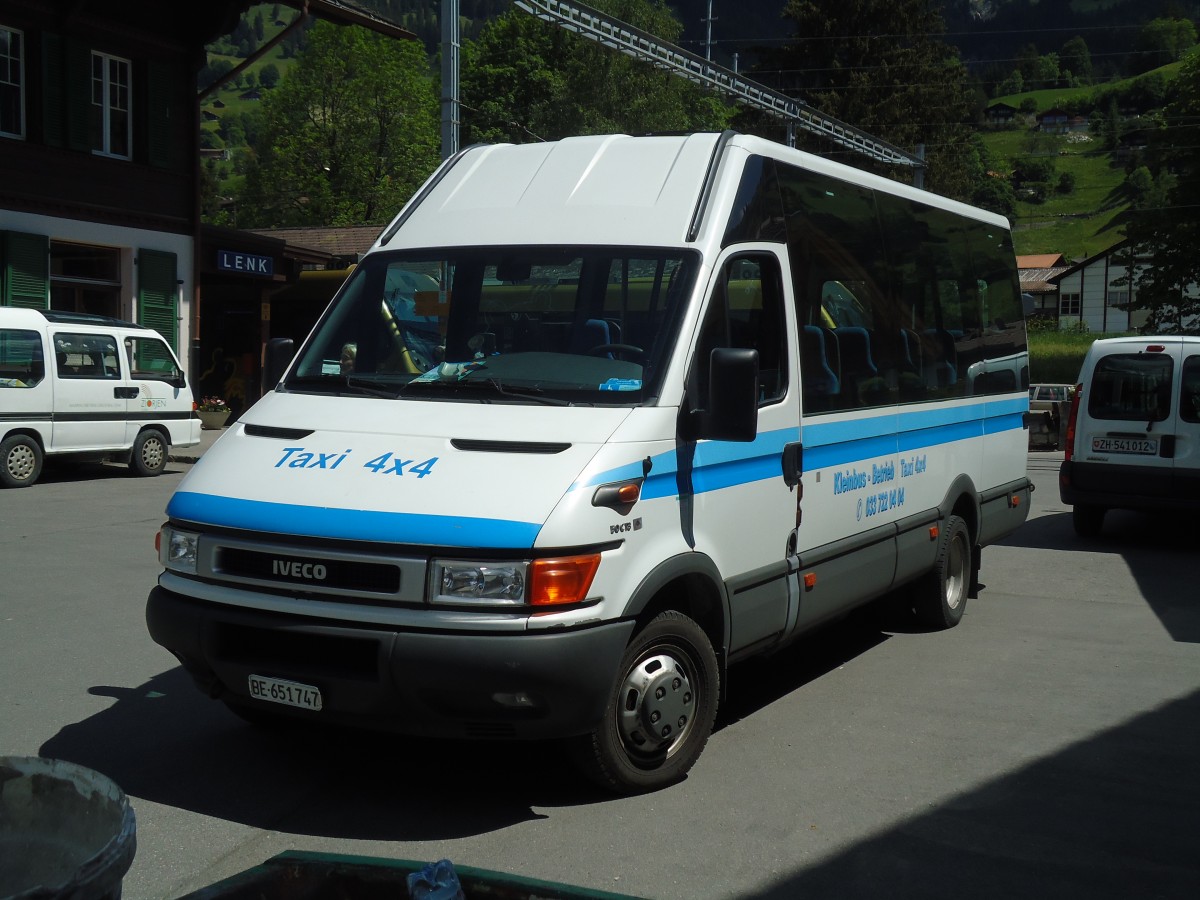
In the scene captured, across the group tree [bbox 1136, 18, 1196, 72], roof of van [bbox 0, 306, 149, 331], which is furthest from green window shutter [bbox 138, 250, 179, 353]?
tree [bbox 1136, 18, 1196, 72]

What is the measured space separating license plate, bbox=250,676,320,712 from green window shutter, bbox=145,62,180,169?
844 inches

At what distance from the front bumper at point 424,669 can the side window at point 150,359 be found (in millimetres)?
13432

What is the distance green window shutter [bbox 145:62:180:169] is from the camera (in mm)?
24188

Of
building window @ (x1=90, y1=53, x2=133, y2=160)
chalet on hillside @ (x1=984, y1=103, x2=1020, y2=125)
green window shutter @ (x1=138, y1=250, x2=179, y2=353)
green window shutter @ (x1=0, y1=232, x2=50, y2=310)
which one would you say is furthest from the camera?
chalet on hillside @ (x1=984, y1=103, x2=1020, y2=125)

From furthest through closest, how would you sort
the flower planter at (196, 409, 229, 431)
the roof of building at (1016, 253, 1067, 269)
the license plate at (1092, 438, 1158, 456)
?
the roof of building at (1016, 253, 1067, 269), the flower planter at (196, 409, 229, 431), the license plate at (1092, 438, 1158, 456)


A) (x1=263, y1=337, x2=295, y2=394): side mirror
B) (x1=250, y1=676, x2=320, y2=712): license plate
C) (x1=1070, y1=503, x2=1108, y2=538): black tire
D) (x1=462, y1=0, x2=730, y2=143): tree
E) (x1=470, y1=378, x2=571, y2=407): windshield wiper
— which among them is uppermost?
(x1=462, y1=0, x2=730, y2=143): tree

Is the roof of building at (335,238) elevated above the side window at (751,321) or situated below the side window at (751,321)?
above

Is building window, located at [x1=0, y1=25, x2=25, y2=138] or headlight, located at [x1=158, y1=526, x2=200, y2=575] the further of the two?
building window, located at [x1=0, y1=25, x2=25, y2=138]

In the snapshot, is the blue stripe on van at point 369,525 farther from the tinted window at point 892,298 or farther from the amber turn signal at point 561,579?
the tinted window at point 892,298

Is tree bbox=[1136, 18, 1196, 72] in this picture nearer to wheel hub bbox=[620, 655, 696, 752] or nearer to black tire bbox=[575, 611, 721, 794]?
black tire bbox=[575, 611, 721, 794]

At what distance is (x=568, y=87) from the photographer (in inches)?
2046

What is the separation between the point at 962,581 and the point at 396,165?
4889 cm

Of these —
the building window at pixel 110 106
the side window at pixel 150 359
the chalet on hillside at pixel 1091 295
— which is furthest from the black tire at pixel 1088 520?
the chalet on hillside at pixel 1091 295

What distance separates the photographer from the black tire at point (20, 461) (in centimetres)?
1591
